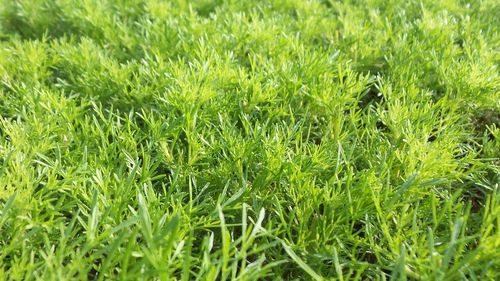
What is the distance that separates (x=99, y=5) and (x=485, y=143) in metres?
2.23

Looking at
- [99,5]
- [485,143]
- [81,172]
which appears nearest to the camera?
[81,172]

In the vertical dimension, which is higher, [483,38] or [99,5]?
[99,5]

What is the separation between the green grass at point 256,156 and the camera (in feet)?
3.54

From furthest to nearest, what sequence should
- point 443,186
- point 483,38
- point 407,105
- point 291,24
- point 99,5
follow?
point 99,5
point 291,24
point 483,38
point 407,105
point 443,186

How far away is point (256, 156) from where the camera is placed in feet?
4.74

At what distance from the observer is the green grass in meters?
1.08

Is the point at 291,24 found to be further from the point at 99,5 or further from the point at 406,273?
the point at 406,273

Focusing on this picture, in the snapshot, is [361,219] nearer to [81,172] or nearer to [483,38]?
[81,172]

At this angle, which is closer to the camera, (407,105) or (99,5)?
(407,105)

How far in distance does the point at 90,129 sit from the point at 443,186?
124cm

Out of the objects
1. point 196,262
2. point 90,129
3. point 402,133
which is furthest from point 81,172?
point 402,133

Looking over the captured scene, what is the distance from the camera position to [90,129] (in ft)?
5.23

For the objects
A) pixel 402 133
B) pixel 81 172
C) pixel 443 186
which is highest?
pixel 81 172

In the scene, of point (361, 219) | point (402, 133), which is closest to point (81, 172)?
point (361, 219)
